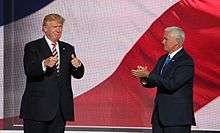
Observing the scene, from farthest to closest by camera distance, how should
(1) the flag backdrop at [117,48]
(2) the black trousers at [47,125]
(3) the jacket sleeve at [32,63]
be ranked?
(1) the flag backdrop at [117,48]
(2) the black trousers at [47,125]
(3) the jacket sleeve at [32,63]

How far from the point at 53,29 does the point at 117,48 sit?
1.58 metres

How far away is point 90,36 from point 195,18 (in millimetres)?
1027

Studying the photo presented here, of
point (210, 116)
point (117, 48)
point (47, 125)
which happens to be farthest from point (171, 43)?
point (210, 116)

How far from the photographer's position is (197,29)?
5.30 metres

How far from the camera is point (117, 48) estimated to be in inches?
214

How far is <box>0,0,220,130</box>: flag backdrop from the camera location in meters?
5.32

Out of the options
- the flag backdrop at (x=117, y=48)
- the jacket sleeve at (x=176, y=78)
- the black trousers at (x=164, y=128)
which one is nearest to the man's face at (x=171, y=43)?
the jacket sleeve at (x=176, y=78)

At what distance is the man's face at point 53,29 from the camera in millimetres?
3914

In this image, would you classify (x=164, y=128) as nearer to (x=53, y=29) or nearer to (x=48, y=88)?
(x=48, y=88)

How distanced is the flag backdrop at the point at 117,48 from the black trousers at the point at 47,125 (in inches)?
57.6

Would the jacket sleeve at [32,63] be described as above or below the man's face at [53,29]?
below

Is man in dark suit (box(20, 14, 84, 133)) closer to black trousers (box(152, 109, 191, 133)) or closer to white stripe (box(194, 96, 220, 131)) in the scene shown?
black trousers (box(152, 109, 191, 133))

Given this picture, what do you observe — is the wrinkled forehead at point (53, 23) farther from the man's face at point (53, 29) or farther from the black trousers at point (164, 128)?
the black trousers at point (164, 128)

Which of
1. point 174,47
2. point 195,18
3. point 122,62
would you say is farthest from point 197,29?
point 174,47
